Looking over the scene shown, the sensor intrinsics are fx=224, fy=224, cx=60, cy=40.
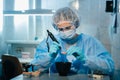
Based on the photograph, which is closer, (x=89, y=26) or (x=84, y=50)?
(x=84, y=50)

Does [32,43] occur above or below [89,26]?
below

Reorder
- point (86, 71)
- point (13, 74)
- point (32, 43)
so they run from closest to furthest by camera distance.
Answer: point (86, 71)
point (13, 74)
point (32, 43)

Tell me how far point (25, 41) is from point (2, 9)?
0.70 metres

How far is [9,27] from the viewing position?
384 centimetres

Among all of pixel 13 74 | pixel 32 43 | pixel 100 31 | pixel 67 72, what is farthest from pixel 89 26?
pixel 67 72

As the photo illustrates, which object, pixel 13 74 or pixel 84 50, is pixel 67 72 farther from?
pixel 13 74

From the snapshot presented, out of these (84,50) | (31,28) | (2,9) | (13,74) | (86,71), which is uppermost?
(2,9)

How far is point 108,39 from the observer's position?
314cm

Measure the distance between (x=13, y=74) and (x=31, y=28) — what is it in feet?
3.28

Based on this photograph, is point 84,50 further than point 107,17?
No

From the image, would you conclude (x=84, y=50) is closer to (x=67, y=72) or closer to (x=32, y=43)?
(x=67, y=72)

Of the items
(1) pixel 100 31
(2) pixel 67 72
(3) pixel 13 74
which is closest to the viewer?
(2) pixel 67 72

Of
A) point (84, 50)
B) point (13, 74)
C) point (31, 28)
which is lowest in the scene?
point (13, 74)

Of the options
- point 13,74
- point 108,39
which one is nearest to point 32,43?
point 13,74
